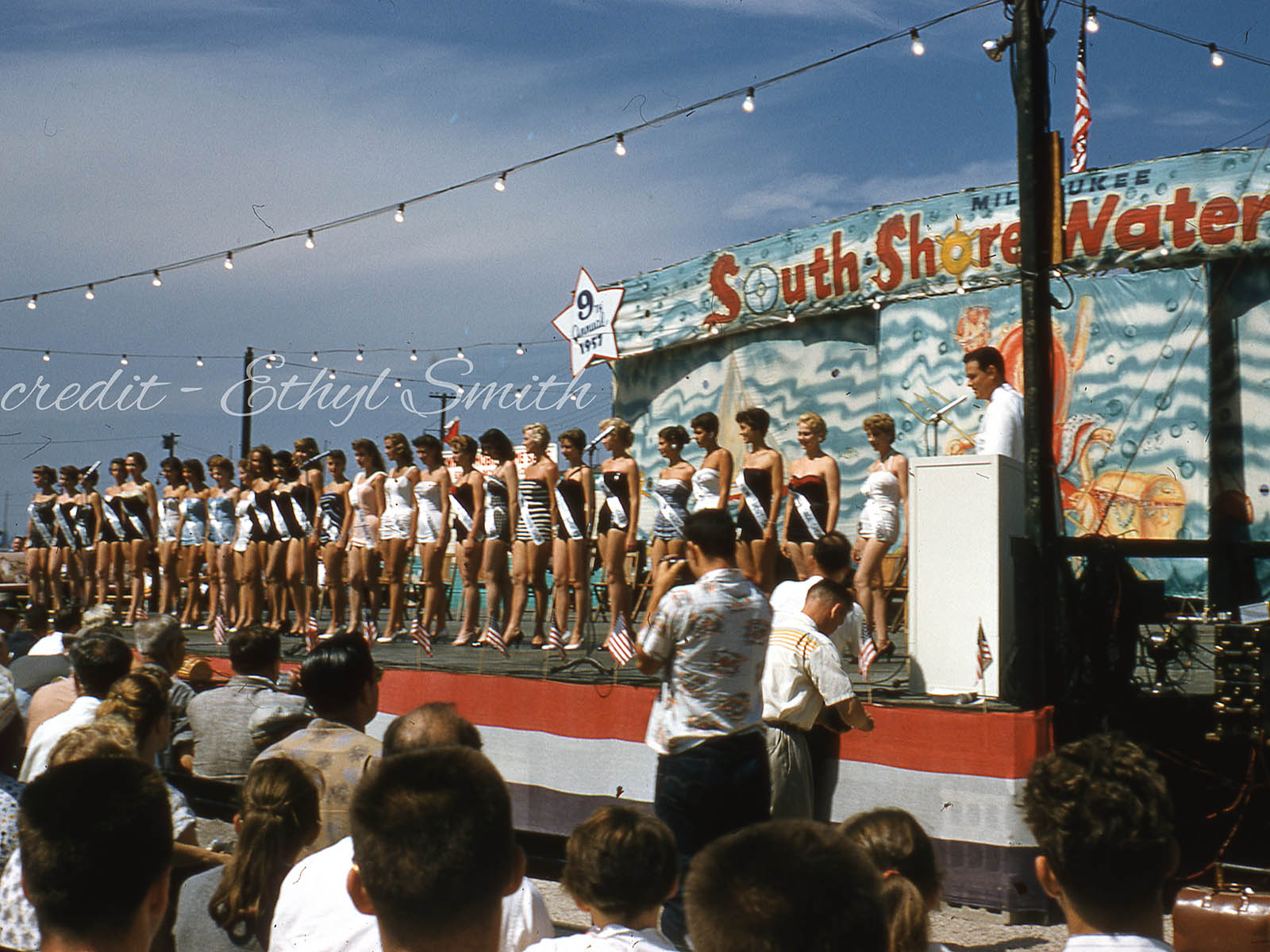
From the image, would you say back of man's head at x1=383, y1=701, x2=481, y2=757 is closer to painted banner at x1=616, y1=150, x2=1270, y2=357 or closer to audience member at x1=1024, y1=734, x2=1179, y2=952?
audience member at x1=1024, y1=734, x2=1179, y2=952

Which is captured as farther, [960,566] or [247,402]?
[247,402]

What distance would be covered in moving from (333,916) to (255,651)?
3.27 m

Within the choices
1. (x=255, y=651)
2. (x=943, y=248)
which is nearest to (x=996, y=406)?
(x=255, y=651)

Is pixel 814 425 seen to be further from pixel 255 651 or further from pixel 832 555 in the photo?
pixel 255 651

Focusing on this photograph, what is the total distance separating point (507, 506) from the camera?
10289 millimetres

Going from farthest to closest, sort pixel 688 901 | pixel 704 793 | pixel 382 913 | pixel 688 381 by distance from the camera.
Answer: pixel 688 381, pixel 704 793, pixel 382 913, pixel 688 901

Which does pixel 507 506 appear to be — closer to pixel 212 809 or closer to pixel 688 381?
pixel 212 809

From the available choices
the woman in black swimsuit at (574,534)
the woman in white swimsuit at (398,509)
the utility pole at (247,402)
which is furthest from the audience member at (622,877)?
the utility pole at (247,402)

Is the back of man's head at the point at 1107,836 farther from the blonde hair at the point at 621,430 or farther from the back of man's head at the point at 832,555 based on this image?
the blonde hair at the point at 621,430

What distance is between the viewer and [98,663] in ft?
17.3

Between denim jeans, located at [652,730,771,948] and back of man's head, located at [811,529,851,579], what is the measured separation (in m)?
1.66

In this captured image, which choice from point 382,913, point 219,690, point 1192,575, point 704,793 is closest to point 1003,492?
point 704,793

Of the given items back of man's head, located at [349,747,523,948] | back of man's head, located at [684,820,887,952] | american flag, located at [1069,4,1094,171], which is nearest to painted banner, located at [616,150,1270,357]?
american flag, located at [1069,4,1094,171]

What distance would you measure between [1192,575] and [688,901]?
12.3 meters
